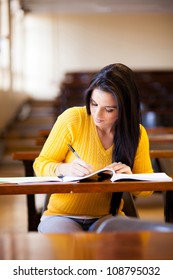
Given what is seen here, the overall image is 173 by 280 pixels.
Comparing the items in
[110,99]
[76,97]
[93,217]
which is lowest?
[76,97]

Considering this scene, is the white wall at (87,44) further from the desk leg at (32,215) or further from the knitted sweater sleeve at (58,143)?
the knitted sweater sleeve at (58,143)

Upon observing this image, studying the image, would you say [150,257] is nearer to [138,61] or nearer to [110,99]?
[110,99]

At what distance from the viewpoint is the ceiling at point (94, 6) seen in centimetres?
1266

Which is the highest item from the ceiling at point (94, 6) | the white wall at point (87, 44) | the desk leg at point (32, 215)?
the desk leg at point (32, 215)

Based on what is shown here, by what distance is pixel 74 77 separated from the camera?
41.2 ft

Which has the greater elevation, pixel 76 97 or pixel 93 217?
pixel 93 217

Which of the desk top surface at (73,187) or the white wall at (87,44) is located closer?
the desk top surface at (73,187)

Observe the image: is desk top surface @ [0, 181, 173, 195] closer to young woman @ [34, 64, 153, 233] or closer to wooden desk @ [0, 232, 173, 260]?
young woman @ [34, 64, 153, 233]

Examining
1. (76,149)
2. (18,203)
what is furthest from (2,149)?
(76,149)

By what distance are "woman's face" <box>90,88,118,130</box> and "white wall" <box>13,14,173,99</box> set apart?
11239 millimetres

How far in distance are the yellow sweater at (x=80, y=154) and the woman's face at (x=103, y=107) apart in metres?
0.08

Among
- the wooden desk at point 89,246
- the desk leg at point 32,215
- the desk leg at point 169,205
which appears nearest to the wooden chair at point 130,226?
the wooden desk at point 89,246
